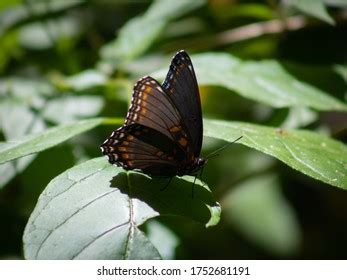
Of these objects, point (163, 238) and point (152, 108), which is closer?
point (152, 108)

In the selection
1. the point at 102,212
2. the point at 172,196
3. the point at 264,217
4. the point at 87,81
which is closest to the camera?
the point at 102,212

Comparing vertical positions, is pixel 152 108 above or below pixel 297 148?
above

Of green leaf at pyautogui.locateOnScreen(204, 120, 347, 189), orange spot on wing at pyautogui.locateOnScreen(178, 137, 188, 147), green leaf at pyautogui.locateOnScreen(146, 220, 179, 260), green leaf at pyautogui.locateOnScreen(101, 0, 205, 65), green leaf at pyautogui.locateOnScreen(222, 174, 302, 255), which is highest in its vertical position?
green leaf at pyautogui.locateOnScreen(101, 0, 205, 65)

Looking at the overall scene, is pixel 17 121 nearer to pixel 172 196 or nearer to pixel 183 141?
pixel 183 141

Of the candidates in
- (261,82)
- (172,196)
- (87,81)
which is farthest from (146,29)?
(172,196)

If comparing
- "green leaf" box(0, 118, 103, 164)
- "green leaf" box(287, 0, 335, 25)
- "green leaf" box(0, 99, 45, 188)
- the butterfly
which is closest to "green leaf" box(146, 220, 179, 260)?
the butterfly

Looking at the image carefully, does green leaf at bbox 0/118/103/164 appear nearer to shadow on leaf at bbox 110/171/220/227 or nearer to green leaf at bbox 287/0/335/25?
shadow on leaf at bbox 110/171/220/227

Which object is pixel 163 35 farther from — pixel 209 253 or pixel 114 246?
pixel 114 246
